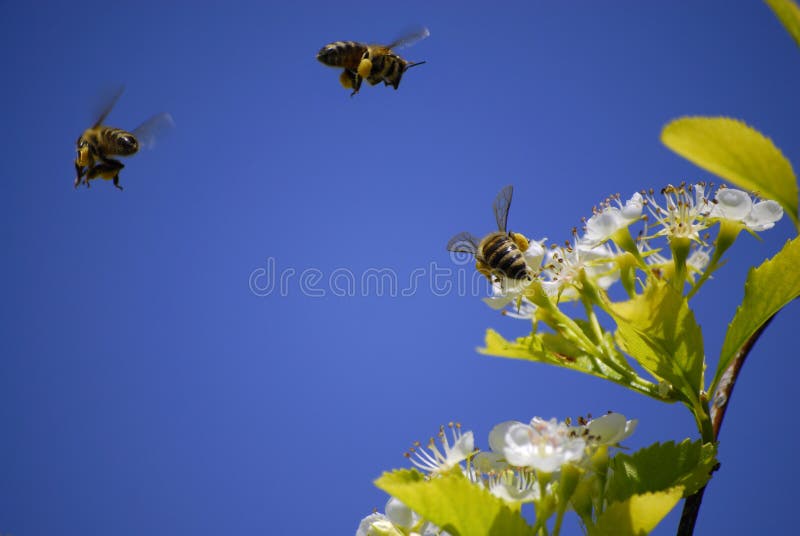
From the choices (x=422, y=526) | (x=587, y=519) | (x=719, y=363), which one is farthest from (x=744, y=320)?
(x=422, y=526)

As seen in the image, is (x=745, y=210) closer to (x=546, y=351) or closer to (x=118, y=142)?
(x=546, y=351)

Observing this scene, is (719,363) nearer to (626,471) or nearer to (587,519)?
(626,471)

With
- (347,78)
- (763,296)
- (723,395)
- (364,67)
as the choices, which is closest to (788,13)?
(763,296)

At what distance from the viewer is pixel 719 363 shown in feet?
4.58

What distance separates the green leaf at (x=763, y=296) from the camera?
1302mm

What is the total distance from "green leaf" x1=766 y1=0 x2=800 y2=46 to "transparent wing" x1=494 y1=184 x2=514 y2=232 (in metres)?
1.31

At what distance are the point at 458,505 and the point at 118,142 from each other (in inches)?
103

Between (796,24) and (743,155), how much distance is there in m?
0.19

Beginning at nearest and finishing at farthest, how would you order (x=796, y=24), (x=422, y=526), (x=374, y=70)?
(x=796, y=24) < (x=422, y=526) < (x=374, y=70)

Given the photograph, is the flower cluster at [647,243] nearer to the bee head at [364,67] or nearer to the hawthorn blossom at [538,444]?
the hawthorn blossom at [538,444]

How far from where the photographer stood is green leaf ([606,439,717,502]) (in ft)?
4.29

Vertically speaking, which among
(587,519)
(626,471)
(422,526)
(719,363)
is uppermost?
(719,363)

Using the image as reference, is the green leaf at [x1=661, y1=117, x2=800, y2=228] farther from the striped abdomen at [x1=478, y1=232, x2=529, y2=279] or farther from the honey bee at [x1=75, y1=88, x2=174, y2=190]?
the honey bee at [x1=75, y1=88, x2=174, y2=190]

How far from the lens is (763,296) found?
134 centimetres
